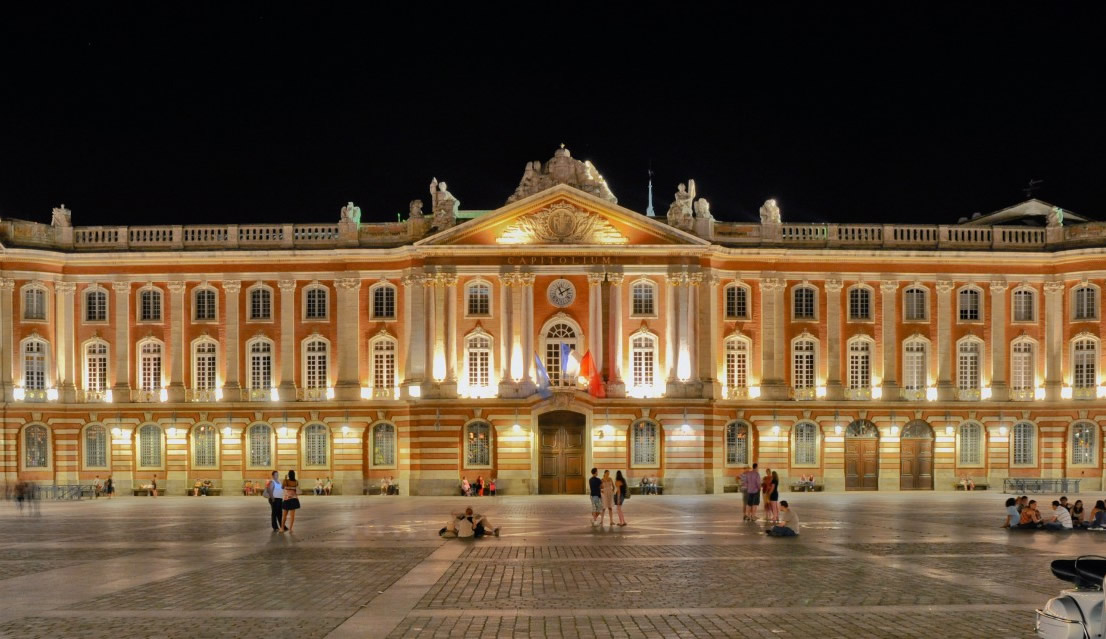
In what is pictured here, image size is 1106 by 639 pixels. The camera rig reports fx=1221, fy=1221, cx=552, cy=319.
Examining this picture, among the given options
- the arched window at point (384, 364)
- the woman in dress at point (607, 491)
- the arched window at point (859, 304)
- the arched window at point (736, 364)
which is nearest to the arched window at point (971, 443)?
the arched window at point (859, 304)

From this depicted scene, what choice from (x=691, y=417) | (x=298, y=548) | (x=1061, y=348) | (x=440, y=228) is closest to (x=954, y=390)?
(x=1061, y=348)

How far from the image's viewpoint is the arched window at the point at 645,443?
62000 millimetres

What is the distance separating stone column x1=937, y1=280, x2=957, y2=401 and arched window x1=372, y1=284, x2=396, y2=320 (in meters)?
28.9

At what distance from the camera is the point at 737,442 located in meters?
63.9

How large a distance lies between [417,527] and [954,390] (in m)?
37.0

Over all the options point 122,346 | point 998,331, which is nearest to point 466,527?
point 122,346

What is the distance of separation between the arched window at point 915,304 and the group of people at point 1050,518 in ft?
92.3

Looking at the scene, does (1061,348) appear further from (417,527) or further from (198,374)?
(198,374)

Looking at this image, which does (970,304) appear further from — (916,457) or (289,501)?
(289,501)

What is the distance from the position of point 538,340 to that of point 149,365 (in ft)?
68.6

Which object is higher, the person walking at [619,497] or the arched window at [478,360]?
the arched window at [478,360]

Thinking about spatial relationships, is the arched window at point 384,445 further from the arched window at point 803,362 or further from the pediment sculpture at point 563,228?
the arched window at point 803,362

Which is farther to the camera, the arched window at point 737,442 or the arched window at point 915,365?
the arched window at point 915,365

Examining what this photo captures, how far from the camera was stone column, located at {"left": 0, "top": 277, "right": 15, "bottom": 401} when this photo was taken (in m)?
62.5
